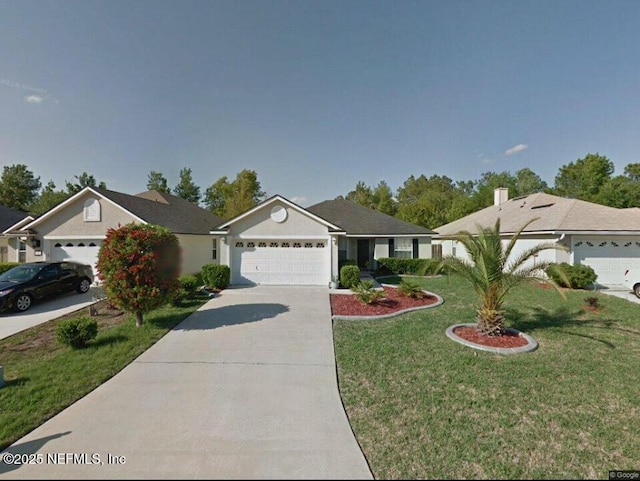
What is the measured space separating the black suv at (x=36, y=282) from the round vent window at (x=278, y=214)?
29.4 ft

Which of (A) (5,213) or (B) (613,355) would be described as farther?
(A) (5,213)

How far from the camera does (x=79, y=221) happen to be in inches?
549

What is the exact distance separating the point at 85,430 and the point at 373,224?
17125 mm

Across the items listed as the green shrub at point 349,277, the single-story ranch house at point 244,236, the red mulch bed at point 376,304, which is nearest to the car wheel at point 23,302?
the single-story ranch house at point 244,236

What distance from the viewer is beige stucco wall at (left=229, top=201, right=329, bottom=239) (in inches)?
523

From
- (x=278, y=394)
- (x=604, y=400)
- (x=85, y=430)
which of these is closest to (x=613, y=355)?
(x=604, y=400)

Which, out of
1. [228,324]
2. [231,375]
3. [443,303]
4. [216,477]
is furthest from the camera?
[443,303]

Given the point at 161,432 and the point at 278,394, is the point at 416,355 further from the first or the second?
the point at 161,432

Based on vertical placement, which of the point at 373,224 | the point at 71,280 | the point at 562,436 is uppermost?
the point at 373,224

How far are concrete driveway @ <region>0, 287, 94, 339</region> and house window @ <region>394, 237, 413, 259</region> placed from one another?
16.4 m

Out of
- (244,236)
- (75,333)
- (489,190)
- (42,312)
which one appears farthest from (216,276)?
(489,190)

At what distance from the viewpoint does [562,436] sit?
11.7 feet

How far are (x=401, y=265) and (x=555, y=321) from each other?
934 centimetres

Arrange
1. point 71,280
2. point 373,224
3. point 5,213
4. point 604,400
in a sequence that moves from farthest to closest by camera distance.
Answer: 1. point 5,213
2. point 373,224
3. point 71,280
4. point 604,400
